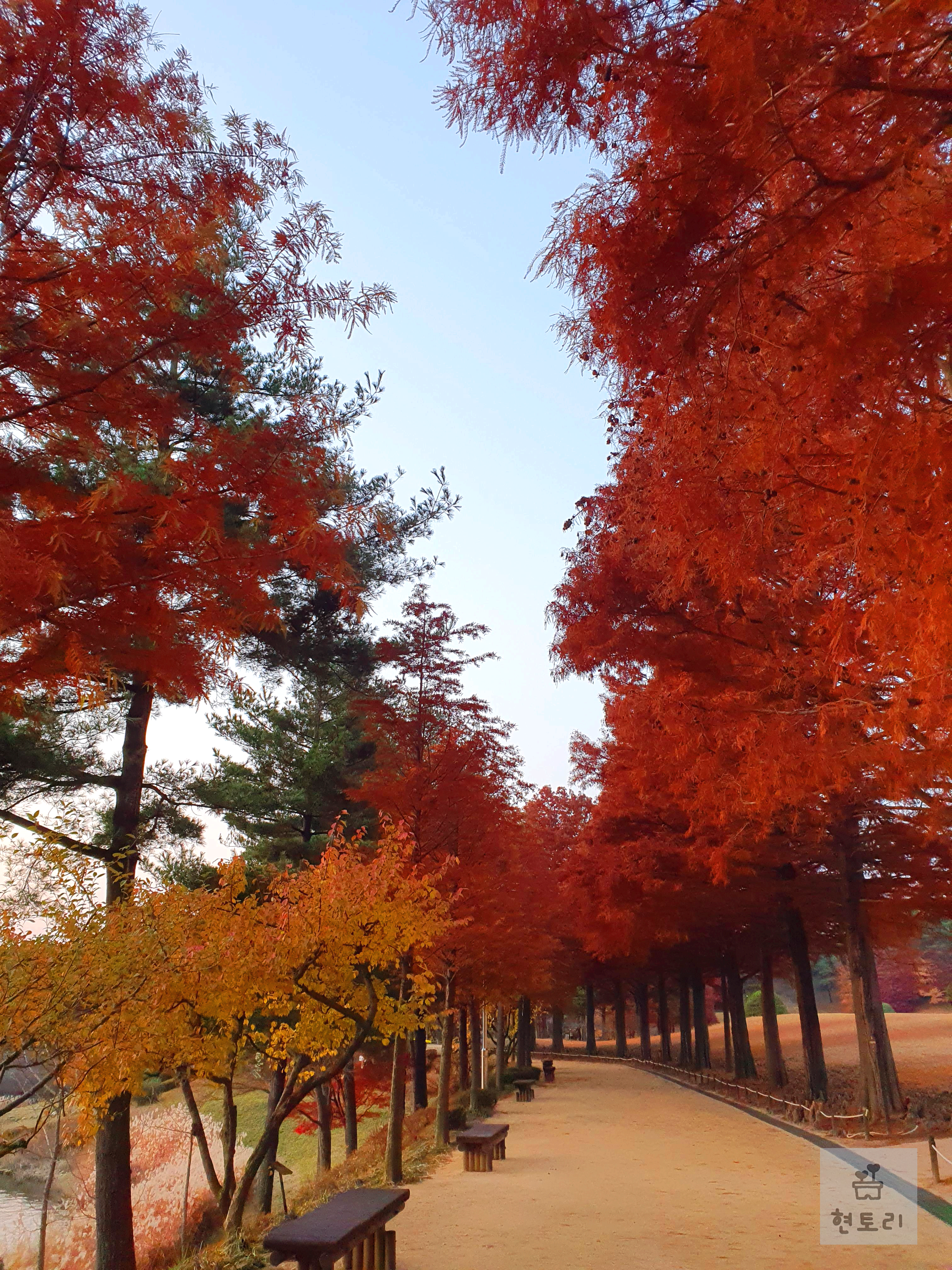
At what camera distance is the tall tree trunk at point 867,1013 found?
1517 cm

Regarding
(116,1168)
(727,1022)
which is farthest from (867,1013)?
(727,1022)

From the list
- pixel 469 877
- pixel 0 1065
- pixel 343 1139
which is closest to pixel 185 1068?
pixel 0 1065

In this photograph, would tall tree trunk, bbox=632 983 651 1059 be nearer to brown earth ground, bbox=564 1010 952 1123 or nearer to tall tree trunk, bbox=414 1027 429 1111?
brown earth ground, bbox=564 1010 952 1123

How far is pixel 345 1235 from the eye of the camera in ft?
20.5

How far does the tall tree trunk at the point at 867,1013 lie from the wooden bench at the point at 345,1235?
1050 cm

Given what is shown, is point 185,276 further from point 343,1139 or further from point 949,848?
Answer: point 343,1139

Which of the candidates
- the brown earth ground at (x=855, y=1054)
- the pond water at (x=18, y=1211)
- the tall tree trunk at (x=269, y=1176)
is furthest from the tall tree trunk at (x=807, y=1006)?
the pond water at (x=18, y=1211)

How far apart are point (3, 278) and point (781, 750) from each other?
25.7 feet

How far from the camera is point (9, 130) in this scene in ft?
15.8

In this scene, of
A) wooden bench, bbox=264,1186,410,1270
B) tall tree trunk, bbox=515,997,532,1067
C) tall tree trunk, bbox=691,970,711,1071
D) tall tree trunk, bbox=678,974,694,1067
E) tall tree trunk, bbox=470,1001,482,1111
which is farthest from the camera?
tall tree trunk, bbox=515,997,532,1067

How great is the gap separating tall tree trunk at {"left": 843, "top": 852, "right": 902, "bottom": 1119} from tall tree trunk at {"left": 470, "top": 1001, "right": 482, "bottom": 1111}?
8.77m

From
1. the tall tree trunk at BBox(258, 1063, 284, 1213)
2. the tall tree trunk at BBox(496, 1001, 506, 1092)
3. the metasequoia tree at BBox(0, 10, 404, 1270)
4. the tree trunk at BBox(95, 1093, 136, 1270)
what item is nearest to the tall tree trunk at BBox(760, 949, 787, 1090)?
the tall tree trunk at BBox(496, 1001, 506, 1092)

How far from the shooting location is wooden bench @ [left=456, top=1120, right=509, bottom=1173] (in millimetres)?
13016

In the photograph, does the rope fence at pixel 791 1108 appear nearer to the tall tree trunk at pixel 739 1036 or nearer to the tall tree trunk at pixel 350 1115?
the tall tree trunk at pixel 739 1036
